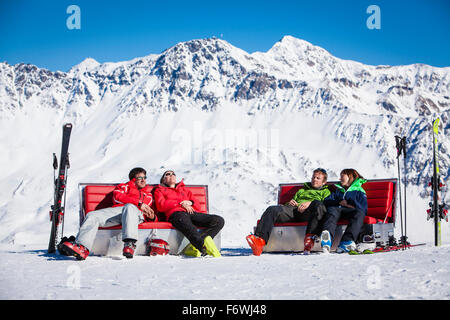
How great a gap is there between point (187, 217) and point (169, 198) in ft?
1.85

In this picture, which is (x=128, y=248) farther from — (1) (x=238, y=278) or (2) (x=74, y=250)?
(1) (x=238, y=278)

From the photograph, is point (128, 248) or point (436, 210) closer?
point (128, 248)

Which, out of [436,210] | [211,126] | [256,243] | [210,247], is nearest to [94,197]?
[210,247]

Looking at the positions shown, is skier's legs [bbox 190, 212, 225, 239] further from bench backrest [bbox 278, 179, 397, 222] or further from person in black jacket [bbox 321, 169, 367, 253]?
bench backrest [bbox 278, 179, 397, 222]

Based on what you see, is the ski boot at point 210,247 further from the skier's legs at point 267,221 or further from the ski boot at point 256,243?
the skier's legs at point 267,221

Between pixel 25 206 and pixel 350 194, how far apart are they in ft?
256

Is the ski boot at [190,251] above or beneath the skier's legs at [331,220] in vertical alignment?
beneath

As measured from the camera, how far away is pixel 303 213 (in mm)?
6758

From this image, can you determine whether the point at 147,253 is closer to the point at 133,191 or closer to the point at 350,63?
the point at 133,191

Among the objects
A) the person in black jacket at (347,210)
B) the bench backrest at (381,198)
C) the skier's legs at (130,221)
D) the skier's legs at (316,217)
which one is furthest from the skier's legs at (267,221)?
the skier's legs at (130,221)

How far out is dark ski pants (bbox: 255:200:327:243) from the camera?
636 cm

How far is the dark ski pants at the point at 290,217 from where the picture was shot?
6355 millimetres

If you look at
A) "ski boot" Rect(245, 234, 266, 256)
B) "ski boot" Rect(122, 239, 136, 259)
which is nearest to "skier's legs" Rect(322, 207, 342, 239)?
"ski boot" Rect(245, 234, 266, 256)

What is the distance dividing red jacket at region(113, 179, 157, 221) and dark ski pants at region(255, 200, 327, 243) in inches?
65.8
